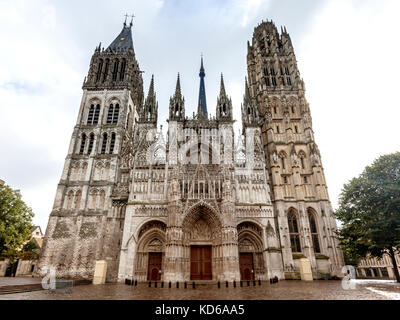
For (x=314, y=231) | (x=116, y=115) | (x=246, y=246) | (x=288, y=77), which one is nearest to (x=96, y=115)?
(x=116, y=115)

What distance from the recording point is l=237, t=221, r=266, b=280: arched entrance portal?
2317cm

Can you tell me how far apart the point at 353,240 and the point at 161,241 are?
1909 centimetres

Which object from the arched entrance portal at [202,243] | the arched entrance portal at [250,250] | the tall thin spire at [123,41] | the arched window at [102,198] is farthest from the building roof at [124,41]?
the arched entrance portal at [250,250]

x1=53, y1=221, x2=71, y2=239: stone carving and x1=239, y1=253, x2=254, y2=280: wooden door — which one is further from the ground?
x1=53, y1=221, x2=71, y2=239: stone carving

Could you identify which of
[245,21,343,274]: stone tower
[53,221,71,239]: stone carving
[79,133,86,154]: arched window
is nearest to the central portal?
[245,21,343,274]: stone tower

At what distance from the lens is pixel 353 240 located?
21.8 m

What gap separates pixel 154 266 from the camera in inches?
918

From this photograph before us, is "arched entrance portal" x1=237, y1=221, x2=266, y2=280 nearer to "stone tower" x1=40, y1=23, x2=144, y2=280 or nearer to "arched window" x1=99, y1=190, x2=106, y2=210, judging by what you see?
"stone tower" x1=40, y1=23, x2=144, y2=280

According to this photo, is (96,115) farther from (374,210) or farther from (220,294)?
(374,210)

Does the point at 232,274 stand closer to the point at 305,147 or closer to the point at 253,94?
the point at 305,147

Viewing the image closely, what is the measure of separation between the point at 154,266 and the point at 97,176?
13276 mm

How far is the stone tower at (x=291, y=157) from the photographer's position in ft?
80.4

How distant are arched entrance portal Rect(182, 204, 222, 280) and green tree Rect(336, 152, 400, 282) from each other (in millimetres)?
12710
